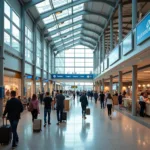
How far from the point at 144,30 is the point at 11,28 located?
1127 cm

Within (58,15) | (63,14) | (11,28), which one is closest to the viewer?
(11,28)

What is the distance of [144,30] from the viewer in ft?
33.4

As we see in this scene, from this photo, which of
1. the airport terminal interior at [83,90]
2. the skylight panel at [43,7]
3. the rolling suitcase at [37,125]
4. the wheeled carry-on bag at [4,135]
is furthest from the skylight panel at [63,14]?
the wheeled carry-on bag at [4,135]

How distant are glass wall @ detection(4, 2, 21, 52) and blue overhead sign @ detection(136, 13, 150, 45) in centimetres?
954

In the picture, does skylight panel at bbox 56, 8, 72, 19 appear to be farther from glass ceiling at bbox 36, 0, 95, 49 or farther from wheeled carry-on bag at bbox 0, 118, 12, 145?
wheeled carry-on bag at bbox 0, 118, 12, 145

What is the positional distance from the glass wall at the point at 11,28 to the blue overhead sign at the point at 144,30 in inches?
376

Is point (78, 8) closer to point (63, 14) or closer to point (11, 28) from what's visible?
point (63, 14)

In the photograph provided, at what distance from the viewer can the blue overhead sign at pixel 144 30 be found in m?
9.66

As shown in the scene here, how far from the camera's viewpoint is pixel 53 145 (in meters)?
7.03

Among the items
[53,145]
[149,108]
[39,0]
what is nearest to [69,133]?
[53,145]

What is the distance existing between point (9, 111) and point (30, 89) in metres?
19.0

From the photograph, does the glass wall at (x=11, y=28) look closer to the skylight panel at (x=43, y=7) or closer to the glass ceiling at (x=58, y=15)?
the skylight panel at (x=43, y=7)

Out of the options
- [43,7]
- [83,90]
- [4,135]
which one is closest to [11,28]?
[43,7]

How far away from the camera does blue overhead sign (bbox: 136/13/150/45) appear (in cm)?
966
